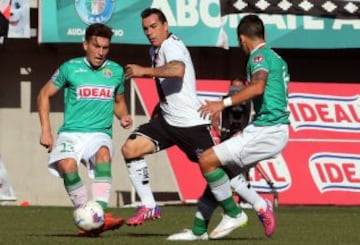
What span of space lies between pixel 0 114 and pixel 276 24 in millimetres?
5216

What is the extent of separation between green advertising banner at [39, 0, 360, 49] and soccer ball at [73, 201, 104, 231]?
30.8ft

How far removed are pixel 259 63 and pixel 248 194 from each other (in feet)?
4.13

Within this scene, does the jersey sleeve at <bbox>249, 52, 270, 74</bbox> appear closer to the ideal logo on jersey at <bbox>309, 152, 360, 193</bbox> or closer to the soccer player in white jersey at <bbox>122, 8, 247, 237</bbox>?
the soccer player in white jersey at <bbox>122, 8, 247, 237</bbox>

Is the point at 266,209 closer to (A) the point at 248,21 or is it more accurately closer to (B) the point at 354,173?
(A) the point at 248,21

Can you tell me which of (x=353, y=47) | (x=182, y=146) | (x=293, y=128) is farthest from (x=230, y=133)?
(x=182, y=146)

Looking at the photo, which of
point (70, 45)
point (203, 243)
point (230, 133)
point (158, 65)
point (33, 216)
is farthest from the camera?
point (70, 45)

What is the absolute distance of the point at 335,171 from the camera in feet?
67.5

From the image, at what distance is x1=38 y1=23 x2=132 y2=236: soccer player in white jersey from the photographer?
12.2 m

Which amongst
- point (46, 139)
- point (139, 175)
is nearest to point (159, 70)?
point (46, 139)

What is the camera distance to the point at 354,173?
67.6ft

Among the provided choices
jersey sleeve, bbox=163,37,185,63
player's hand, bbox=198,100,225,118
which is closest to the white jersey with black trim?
jersey sleeve, bbox=163,37,185,63

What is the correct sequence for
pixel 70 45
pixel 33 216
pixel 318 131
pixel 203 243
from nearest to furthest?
pixel 203 243, pixel 33 216, pixel 318 131, pixel 70 45

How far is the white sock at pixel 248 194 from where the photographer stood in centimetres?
1159

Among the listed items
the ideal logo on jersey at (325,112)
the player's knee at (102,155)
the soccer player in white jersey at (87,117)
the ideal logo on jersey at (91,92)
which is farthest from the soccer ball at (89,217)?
the ideal logo on jersey at (325,112)
